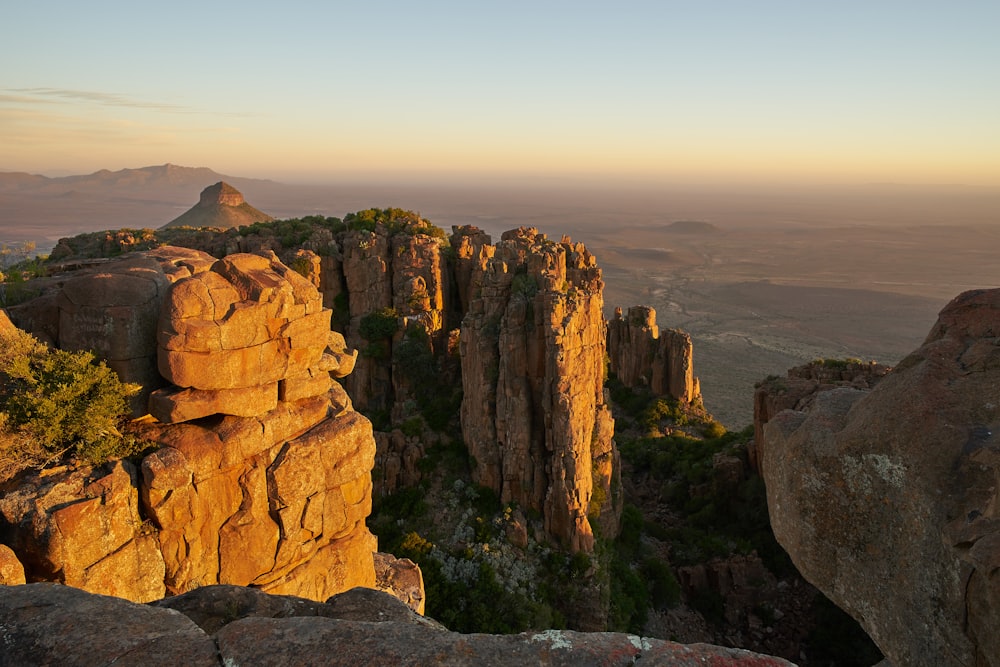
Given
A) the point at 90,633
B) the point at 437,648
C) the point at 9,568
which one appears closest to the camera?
the point at 437,648

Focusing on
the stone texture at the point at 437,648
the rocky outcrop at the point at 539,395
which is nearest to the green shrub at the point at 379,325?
the rocky outcrop at the point at 539,395

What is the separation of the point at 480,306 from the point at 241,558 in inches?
853

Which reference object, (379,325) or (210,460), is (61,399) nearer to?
(210,460)

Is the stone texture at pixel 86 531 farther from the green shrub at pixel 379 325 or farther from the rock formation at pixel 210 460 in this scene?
the green shrub at pixel 379 325

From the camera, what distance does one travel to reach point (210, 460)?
11.9 m

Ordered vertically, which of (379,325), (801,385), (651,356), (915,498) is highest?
(915,498)

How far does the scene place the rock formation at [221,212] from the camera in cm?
11525

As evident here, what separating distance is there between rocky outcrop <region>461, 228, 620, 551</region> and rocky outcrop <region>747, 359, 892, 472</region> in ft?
35.0

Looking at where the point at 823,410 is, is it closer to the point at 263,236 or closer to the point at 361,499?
the point at 361,499

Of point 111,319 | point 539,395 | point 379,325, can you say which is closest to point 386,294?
point 379,325

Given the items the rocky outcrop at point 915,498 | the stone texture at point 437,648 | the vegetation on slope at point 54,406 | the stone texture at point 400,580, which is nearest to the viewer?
the stone texture at point 437,648

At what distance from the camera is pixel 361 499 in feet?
48.2

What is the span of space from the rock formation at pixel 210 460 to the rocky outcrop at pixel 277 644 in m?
5.00

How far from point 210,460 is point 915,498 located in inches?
463
